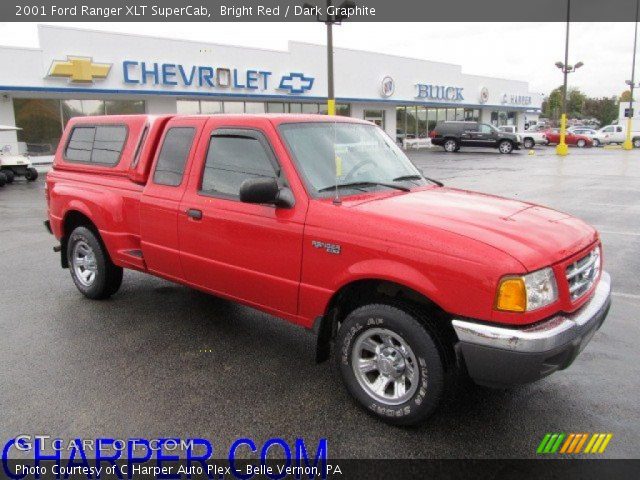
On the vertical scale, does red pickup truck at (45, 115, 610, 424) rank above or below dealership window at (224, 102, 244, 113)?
below

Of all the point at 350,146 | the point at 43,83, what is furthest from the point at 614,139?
the point at 350,146

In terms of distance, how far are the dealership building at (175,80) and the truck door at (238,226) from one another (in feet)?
52.6

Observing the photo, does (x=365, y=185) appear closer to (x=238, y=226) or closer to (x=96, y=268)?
(x=238, y=226)

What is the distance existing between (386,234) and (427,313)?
0.55 metres

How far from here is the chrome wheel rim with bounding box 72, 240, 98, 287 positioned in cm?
578

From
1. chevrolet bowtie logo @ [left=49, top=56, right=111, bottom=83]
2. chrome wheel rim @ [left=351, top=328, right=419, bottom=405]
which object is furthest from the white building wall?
chrome wheel rim @ [left=351, top=328, right=419, bottom=405]

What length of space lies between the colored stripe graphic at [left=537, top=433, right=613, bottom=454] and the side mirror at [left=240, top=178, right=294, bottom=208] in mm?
2210

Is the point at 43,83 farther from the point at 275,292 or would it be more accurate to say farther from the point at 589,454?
the point at 589,454

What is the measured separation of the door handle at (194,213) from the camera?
4340 mm

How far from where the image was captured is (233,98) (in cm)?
2631

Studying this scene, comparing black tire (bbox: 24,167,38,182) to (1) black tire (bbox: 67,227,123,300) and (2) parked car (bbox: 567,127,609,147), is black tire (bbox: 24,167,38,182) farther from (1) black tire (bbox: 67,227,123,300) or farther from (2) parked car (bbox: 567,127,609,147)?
(2) parked car (bbox: 567,127,609,147)

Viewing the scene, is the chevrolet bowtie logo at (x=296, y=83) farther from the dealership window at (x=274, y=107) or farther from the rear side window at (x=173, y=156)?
the rear side window at (x=173, y=156)

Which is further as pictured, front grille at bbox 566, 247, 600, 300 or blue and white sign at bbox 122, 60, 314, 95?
blue and white sign at bbox 122, 60, 314, 95

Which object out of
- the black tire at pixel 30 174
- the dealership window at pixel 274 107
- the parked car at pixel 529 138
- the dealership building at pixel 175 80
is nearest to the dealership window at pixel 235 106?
the dealership building at pixel 175 80
